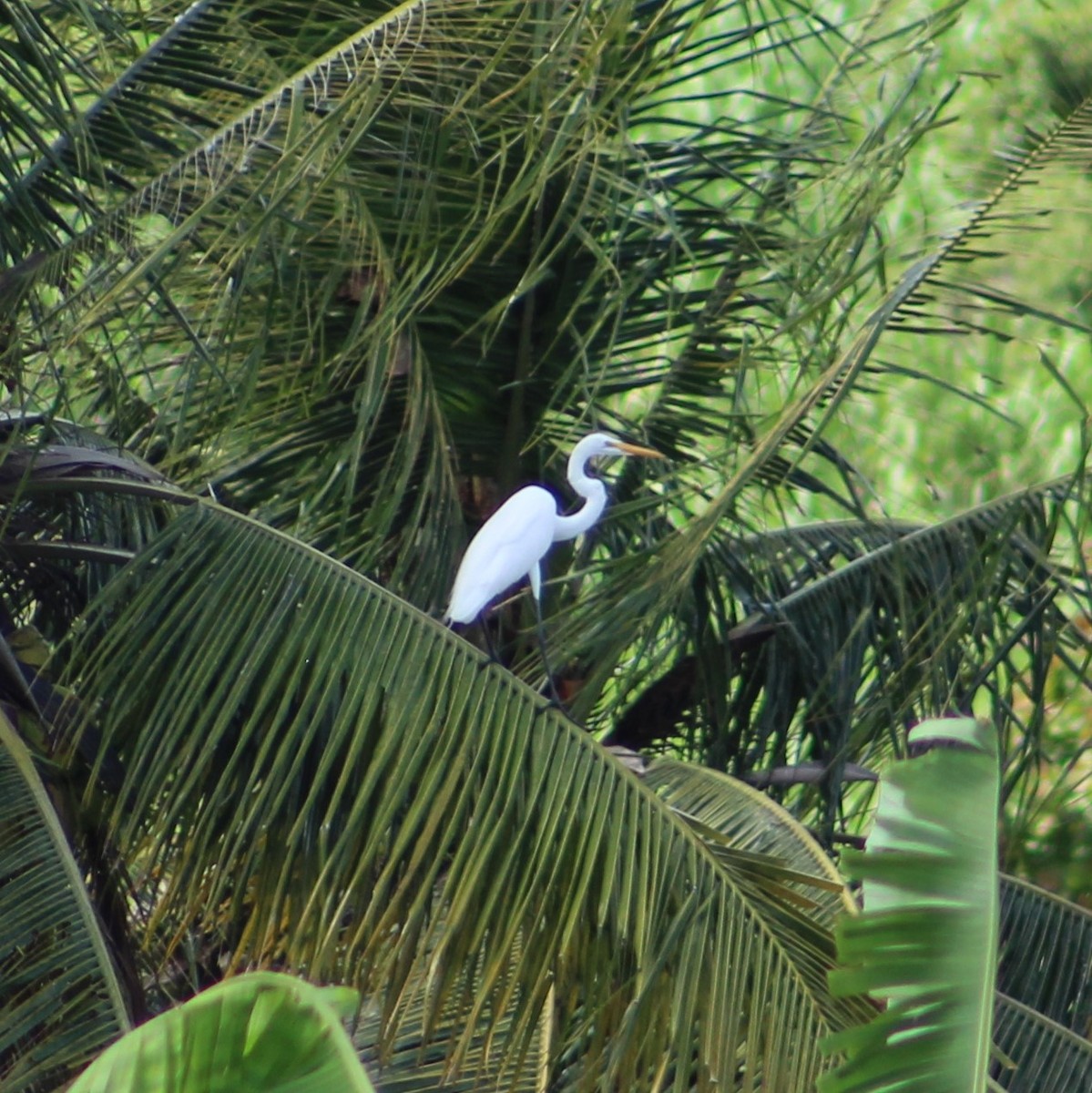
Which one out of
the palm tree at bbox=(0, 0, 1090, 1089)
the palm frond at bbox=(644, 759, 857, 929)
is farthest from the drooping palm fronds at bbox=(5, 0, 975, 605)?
the palm frond at bbox=(644, 759, 857, 929)

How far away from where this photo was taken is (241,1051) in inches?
48.9

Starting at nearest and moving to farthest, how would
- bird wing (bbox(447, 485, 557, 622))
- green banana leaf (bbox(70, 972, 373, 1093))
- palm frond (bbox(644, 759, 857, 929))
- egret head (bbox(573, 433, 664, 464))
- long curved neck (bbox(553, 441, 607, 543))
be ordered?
green banana leaf (bbox(70, 972, 373, 1093)) < palm frond (bbox(644, 759, 857, 929)) < bird wing (bbox(447, 485, 557, 622)) < long curved neck (bbox(553, 441, 607, 543)) < egret head (bbox(573, 433, 664, 464))

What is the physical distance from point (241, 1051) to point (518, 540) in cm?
196

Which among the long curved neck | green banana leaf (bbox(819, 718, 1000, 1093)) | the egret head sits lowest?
green banana leaf (bbox(819, 718, 1000, 1093))

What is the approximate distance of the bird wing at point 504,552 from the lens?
2.98 metres

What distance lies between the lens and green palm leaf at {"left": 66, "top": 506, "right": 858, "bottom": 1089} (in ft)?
7.63

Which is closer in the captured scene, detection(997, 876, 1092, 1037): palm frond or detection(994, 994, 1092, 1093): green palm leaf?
detection(994, 994, 1092, 1093): green palm leaf

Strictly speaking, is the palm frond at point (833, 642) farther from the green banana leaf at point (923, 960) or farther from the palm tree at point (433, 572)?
the green banana leaf at point (923, 960)

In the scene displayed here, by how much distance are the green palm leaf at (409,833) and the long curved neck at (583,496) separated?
0.73 metres

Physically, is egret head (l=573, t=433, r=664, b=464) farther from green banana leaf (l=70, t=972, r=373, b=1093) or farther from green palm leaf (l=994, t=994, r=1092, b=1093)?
green banana leaf (l=70, t=972, r=373, b=1093)

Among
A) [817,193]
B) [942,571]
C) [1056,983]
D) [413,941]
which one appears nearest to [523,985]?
[413,941]

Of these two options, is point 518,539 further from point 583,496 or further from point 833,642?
point 833,642

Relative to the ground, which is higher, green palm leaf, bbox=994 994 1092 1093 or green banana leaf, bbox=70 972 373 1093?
green banana leaf, bbox=70 972 373 1093

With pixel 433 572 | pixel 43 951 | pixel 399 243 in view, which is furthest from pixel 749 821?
pixel 399 243
